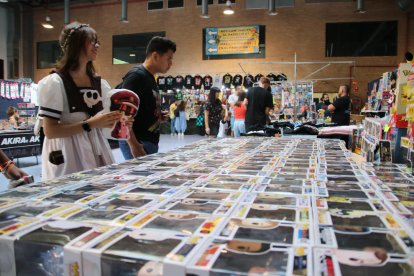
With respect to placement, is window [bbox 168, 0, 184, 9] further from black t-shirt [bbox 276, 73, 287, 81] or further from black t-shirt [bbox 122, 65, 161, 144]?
black t-shirt [bbox 122, 65, 161, 144]

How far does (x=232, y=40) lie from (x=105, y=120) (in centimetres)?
1205

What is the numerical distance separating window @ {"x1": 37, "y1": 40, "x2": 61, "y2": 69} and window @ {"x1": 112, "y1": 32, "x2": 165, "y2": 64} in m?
2.84

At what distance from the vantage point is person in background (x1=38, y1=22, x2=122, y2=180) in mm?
1855

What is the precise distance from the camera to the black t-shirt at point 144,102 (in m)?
2.60

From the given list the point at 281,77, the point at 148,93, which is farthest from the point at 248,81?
the point at 148,93

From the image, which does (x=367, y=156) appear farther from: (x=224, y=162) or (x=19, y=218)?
(x=19, y=218)

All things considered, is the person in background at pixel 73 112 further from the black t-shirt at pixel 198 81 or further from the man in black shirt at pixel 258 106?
the black t-shirt at pixel 198 81

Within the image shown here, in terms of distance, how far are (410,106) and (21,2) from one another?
16.9 m

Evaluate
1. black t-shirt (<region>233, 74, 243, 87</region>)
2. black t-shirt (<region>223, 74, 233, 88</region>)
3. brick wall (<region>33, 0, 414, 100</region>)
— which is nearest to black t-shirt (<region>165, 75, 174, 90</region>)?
brick wall (<region>33, 0, 414, 100</region>)

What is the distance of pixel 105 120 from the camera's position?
188 cm

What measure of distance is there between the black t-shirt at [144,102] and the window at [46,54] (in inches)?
573

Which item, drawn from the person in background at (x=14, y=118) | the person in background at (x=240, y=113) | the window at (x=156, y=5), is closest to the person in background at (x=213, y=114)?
the person in background at (x=240, y=113)

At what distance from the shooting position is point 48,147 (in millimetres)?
1944

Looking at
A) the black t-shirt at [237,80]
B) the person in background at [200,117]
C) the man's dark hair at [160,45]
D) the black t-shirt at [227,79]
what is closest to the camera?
the man's dark hair at [160,45]
